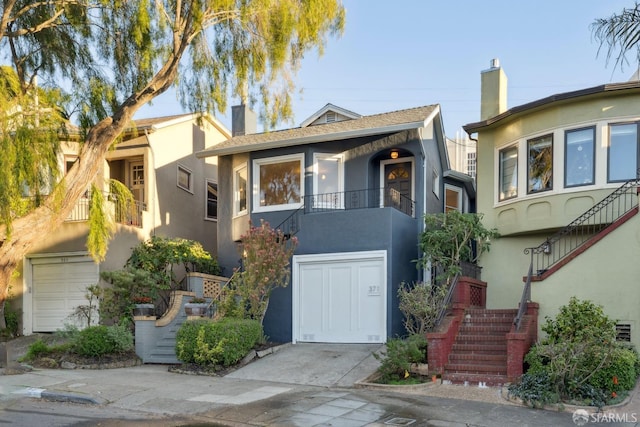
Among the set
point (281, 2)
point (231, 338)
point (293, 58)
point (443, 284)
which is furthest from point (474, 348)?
point (281, 2)

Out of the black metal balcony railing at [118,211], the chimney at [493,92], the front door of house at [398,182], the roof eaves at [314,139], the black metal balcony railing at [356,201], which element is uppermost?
the chimney at [493,92]

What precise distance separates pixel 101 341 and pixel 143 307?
1.36m

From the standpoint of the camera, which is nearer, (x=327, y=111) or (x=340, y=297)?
(x=340, y=297)

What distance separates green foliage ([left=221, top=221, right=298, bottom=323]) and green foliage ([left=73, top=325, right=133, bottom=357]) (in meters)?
2.33

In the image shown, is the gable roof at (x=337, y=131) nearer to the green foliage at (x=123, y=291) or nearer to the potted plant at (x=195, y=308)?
the green foliage at (x=123, y=291)

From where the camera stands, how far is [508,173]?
48.8ft

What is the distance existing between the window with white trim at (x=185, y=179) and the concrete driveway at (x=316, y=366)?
848 centimetres

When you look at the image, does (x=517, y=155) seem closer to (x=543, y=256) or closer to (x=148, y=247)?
(x=543, y=256)

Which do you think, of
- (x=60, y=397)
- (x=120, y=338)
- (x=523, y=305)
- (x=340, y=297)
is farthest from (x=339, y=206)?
(x=60, y=397)

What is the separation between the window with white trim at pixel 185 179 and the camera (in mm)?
19778

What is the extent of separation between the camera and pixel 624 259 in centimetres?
1100

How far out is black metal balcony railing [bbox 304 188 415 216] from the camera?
15.7 meters

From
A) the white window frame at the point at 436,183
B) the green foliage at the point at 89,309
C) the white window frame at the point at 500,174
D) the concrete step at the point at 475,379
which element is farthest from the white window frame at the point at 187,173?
the concrete step at the point at 475,379

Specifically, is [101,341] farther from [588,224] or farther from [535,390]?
[588,224]
